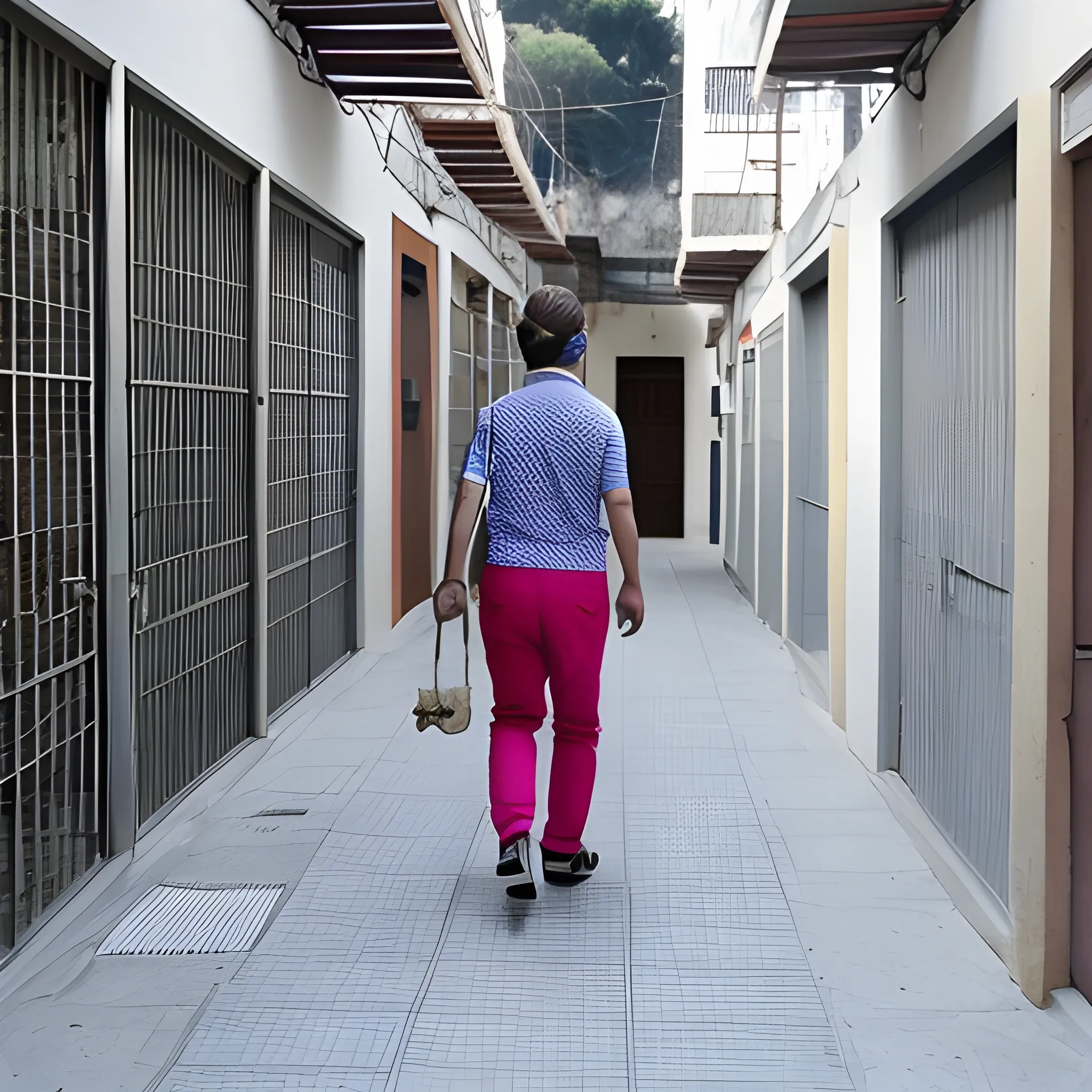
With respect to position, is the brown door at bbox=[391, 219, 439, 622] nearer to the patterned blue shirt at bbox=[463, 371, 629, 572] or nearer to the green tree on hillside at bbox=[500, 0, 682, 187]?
the patterned blue shirt at bbox=[463, 371, 629, 572]

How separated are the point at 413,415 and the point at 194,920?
539 centimetres

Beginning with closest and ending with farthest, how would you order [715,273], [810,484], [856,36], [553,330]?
[553,330], [856,36], [810,484], [715,273]

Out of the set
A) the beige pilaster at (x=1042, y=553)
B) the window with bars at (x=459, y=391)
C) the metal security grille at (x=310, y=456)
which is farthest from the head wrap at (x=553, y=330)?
the window with bars at (x=459, y=391)

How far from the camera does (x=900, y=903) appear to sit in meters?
3.43

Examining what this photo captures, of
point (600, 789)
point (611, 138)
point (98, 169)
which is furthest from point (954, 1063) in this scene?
point (611, 138)

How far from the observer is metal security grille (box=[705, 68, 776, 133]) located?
11195 mm

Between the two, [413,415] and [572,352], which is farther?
[413,415]

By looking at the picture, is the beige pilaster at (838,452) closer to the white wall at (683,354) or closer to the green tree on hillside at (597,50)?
the white wall at (683,354)

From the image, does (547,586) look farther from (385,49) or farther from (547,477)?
(385,49)

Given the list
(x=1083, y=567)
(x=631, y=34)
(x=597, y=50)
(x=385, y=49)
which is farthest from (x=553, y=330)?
(x=631, y=34)

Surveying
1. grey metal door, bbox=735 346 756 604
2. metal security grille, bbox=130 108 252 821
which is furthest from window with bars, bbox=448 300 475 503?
metal security grille, bbox=130 108 252 821

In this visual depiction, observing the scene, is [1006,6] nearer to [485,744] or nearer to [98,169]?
[98,169]

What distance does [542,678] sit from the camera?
3.42 metres

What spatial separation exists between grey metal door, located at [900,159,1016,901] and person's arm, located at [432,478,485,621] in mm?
1326
